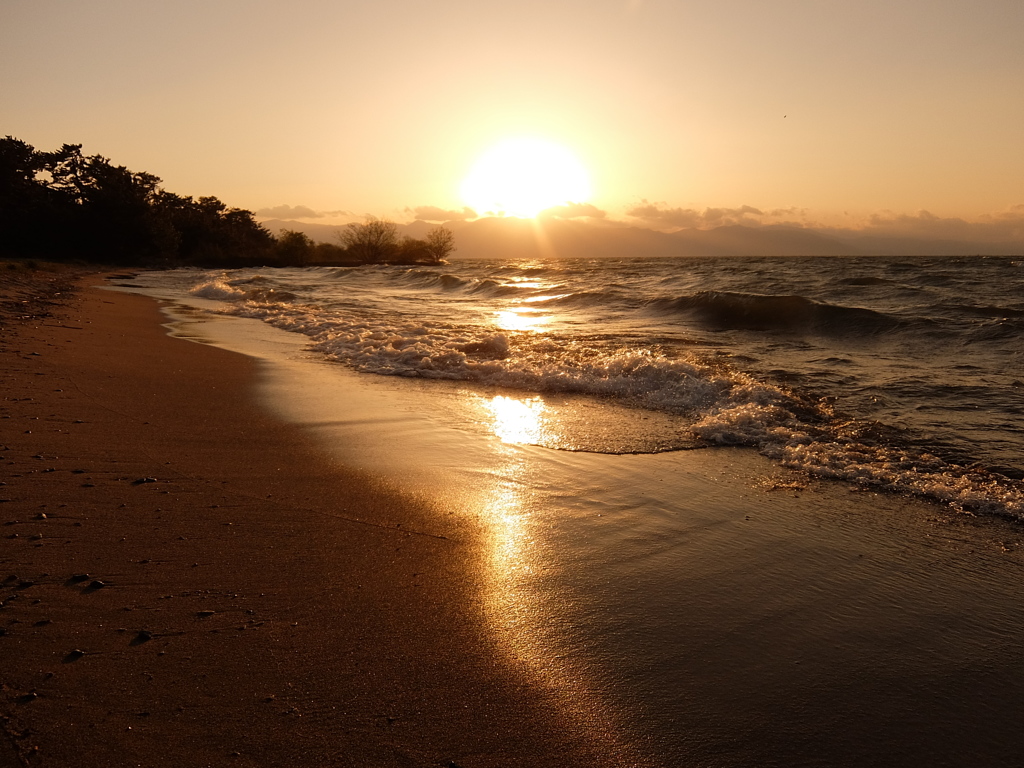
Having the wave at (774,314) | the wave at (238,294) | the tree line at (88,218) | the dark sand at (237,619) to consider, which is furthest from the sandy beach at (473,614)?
the tree line at (88,218)

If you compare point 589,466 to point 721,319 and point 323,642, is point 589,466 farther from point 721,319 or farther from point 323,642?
point 721,319

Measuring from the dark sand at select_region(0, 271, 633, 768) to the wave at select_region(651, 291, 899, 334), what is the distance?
12557 mm

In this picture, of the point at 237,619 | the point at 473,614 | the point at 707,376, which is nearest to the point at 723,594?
the point at 473,614

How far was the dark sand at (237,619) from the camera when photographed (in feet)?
7.25

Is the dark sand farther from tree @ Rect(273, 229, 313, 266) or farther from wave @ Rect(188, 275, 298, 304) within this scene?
tree @ Rect(273, 229, 313, 266)

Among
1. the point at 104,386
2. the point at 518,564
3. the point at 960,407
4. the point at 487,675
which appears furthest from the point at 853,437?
the point at 104,386

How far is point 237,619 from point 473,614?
3.42 feet

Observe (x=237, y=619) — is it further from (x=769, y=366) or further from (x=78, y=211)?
(x=78, y=211)

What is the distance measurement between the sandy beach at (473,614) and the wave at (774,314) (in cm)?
1029

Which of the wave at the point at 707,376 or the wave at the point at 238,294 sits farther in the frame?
the wave at the point at 238,294

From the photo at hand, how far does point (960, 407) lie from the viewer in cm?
749

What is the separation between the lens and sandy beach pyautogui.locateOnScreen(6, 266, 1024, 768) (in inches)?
90.3

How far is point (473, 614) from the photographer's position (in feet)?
10.3

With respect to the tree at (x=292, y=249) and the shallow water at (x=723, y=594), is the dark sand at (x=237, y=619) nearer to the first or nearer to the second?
the shallow water at (x=723, y=594)
